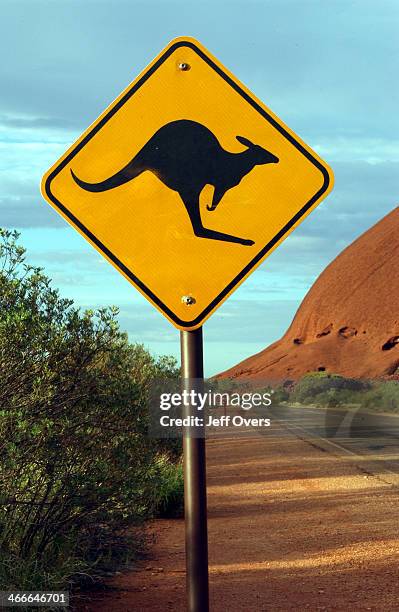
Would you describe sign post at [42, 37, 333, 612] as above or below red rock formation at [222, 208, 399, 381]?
below

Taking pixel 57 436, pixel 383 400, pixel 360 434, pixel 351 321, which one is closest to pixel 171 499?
pixel 57 436

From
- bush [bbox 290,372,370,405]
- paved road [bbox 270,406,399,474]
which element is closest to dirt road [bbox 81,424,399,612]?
paved road [bbox 270,406,399,474]

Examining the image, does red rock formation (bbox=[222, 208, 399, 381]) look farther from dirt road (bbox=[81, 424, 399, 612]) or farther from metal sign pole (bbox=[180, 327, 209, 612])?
metal sign pole (bbox=[180, 327, 209, 612])

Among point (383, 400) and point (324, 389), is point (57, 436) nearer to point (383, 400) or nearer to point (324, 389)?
point (383, 400)

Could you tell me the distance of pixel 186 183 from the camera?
3854 millimetres

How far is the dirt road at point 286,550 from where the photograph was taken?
8.43 m

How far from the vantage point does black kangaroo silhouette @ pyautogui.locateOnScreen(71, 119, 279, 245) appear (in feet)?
12.6

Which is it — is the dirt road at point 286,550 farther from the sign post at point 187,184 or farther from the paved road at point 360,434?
the sign post at point 187,184

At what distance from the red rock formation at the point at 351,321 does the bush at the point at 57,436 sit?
80.7 metres

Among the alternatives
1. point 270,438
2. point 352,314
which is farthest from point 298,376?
point 270,438

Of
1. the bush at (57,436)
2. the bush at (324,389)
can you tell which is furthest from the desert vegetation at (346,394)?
the bush at (57,436)

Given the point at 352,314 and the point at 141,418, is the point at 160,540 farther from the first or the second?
the point at 352,314

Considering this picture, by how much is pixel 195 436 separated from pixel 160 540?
8.55 m

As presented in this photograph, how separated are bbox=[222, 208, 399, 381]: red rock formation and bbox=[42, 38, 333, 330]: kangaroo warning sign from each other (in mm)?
84563
